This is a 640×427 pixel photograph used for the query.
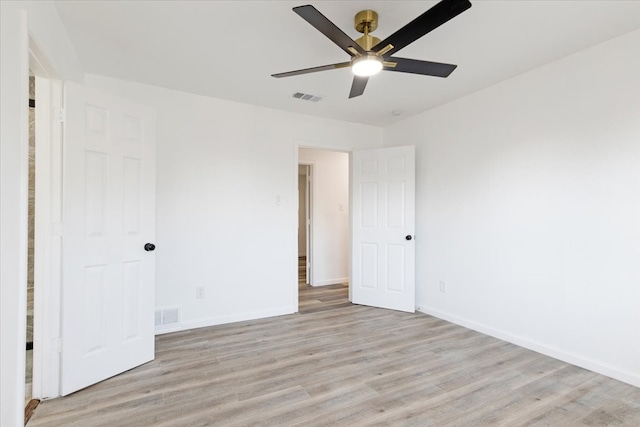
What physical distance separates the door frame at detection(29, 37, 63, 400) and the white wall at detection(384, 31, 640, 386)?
3.58m

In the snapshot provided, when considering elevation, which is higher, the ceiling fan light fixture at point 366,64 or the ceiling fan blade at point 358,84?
the ceiling fan blade at point 358,84

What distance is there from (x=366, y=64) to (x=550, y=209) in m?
2.06

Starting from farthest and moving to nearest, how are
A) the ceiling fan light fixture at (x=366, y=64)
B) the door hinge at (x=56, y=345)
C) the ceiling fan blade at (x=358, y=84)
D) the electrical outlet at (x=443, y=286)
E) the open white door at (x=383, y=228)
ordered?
the open white door at (x=383, y=228), the electrical outlet at (x=443, y=286), the ceiling fan blade at (x=358, y=84), the door hinge at (x=56, y=345), the ceiling fan light fixture at (x=366, y=64)

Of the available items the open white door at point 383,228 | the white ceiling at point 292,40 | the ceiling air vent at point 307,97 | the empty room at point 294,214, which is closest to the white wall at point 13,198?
the empty room at point 294,214

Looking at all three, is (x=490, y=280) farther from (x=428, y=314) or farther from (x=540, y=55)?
(x=540, y=55)

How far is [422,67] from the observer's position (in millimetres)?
2029

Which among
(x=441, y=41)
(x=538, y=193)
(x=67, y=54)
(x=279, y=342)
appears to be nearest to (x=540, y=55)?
(x=441, y=41)

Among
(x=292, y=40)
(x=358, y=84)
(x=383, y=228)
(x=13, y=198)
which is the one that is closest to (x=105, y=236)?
(x=13, y=198)

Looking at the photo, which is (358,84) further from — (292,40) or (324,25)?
(324,25)

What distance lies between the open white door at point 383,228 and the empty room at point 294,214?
60 millimetres

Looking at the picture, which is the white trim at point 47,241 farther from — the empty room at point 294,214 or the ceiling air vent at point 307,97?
the ceiling air vent at point 307,97

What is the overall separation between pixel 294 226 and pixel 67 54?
2.58 meters

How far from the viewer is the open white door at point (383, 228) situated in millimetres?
3947

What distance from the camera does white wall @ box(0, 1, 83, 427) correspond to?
4.50 feet
